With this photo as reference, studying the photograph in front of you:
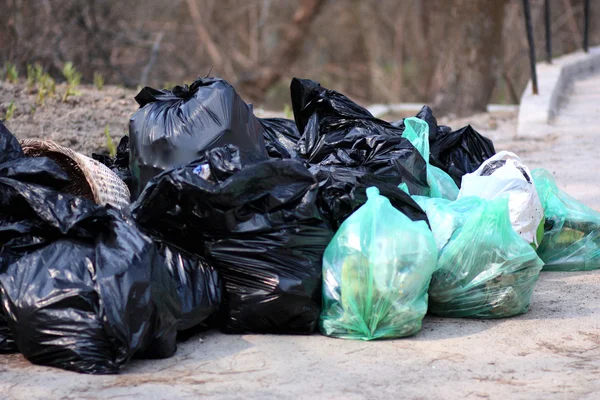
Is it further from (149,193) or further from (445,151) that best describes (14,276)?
(445,151)

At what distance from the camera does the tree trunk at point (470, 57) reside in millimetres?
8992

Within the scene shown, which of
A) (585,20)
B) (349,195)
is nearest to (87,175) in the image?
(349,195)

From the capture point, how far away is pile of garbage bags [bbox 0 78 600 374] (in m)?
2.39

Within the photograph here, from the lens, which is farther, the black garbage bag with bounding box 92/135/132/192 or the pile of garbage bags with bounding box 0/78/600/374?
the black garbage bag with bounding box 92/135/132/192

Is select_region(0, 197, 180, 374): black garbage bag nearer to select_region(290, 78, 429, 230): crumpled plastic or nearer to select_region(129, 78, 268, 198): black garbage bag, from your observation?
select_region(129, 78, 268, 198): black garbage bag

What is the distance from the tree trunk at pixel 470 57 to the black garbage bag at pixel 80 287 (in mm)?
6841

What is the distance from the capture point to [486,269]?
2.81 m

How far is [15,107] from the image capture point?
542 centimetres

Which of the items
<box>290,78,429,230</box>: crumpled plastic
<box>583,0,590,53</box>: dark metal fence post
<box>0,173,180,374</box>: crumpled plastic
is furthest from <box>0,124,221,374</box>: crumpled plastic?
<box>583,0,590,53</box>: dark metal fence post

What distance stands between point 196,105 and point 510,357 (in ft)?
4.95

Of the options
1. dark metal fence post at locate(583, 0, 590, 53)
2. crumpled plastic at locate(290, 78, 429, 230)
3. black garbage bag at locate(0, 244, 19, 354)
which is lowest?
black garbage bag at locate(0, 244, 19, 354)

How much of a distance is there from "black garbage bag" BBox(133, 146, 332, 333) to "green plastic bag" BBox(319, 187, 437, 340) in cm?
7

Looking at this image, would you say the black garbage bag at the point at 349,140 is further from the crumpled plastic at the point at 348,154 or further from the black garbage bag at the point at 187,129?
the black garbage bag at the point at 187,129

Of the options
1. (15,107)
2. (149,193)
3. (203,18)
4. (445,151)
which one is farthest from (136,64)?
(149,193)
